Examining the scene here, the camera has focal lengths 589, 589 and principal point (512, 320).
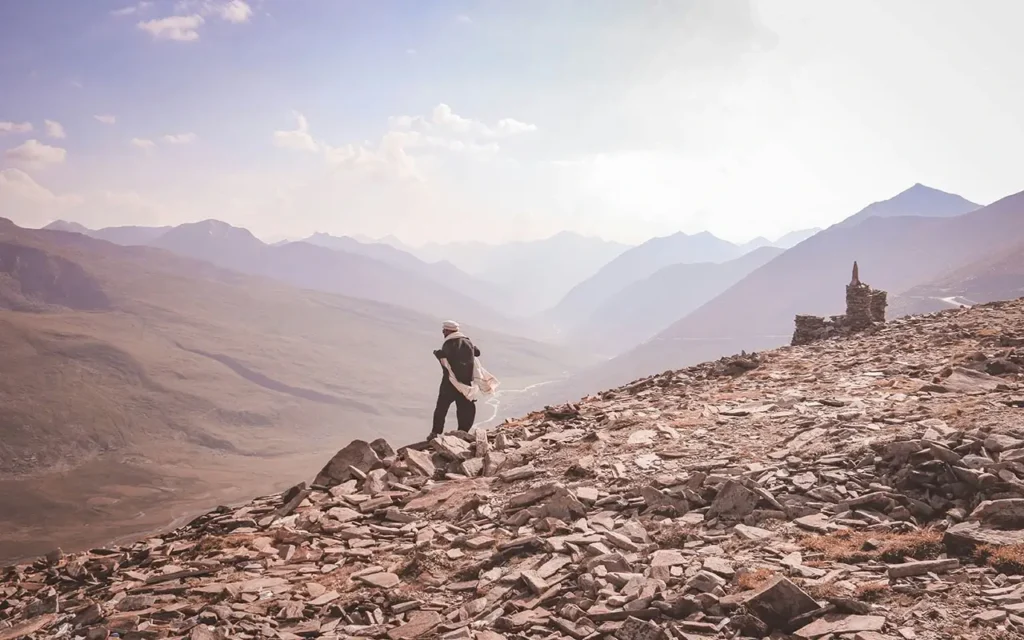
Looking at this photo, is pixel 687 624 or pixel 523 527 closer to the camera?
pixel 687 624

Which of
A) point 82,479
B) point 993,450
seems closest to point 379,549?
point 993,450

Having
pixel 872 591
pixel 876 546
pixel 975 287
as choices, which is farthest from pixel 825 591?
pixel 975 287

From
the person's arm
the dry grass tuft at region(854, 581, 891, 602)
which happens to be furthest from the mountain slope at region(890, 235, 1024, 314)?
the dry grass tuft at region(854, 581, 891, 602)

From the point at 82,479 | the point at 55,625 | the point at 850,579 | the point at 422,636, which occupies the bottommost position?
the point at 82,479

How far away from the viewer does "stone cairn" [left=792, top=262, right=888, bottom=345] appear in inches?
999

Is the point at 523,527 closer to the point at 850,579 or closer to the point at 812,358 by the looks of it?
the point at 850,579

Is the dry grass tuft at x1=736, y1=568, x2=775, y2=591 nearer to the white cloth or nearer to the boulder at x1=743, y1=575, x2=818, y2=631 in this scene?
the boulder at x1=743, y1=575, x2=818, y2=631

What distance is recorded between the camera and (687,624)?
5.53m

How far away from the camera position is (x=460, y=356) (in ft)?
46.5

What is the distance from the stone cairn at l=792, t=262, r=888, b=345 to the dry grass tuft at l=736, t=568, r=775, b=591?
21614 millimetres

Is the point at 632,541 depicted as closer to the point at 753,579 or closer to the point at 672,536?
the point at 672,536

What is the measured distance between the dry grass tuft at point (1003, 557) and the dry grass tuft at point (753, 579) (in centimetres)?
Result: 197

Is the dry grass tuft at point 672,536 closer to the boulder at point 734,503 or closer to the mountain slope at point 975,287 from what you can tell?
the boulder at point 734,503

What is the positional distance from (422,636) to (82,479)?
538ft
